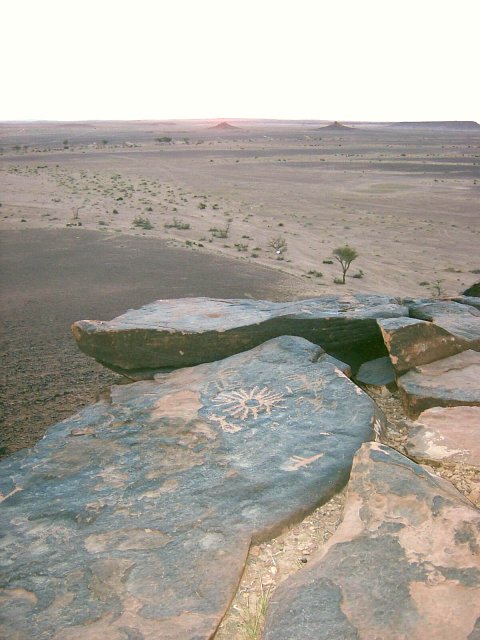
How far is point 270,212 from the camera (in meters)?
27.9

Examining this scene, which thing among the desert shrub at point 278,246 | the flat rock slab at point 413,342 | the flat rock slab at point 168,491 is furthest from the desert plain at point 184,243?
the flat rock slab at point 413,342

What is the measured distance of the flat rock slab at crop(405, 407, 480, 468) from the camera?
4570 mm

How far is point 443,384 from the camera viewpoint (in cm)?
566

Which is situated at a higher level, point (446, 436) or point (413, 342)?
point (413, 342)

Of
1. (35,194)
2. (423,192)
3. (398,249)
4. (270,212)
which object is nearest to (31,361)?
(398,249)

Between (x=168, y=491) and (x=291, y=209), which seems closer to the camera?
(x=168, y=491)

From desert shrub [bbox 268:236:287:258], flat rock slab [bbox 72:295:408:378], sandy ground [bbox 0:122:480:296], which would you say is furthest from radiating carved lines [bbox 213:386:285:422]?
desert shrub [bbox 268:236:287:258]

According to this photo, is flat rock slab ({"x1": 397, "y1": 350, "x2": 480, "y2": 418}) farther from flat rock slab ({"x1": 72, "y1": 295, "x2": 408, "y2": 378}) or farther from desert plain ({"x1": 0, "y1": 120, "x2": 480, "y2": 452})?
desert plain ({"x1": 0, "y1": 120, "x2": 480, "y2": 452})

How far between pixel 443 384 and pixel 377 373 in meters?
0.98

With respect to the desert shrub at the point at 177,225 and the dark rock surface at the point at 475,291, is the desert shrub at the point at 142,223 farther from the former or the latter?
the dark rock surface at the point at 475,291

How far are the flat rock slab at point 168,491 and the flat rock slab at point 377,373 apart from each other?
642 millimetres

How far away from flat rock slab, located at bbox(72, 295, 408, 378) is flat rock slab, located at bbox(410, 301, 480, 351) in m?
0.40

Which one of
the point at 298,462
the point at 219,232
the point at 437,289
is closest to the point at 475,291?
the point at 298,462

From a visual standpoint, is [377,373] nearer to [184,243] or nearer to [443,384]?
[443,384]
